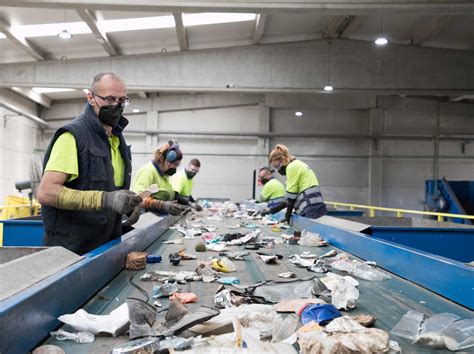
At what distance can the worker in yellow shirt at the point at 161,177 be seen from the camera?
179 inches

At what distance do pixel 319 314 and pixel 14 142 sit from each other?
12.4 meters

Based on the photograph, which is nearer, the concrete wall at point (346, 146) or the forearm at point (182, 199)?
the forearm at point (182, 199)

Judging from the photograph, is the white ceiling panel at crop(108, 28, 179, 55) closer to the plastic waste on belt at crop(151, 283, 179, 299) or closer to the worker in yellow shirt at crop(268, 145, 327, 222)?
the worker in yellow shirt at crop(268, 145, 327, 222)

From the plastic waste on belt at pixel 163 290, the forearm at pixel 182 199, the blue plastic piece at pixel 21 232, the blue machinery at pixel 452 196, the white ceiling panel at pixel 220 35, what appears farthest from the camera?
the blue machinery at pixel 452 196

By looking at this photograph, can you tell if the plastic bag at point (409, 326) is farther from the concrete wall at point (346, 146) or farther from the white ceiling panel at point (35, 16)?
the concrete wall at point (346, 146)

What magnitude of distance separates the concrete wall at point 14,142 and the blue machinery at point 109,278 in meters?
9.29

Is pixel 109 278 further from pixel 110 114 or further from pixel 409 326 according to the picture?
pixel 409 326

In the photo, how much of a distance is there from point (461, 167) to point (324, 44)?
7177mm

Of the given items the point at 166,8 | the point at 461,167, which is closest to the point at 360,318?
the point at 166,8

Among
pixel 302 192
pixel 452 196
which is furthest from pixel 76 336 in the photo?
pixel 452 196

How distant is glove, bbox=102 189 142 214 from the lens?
6.81 ft

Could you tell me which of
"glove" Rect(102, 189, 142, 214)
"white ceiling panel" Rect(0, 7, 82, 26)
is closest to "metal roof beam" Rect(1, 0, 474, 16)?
"white ceiling panel" Rect(0, 7, 82, 26)

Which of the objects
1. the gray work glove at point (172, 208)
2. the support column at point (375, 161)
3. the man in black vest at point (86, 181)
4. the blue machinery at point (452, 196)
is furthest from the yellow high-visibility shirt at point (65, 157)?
the support column at point (375, 161)

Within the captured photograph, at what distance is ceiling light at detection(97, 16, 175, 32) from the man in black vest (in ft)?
22.3
